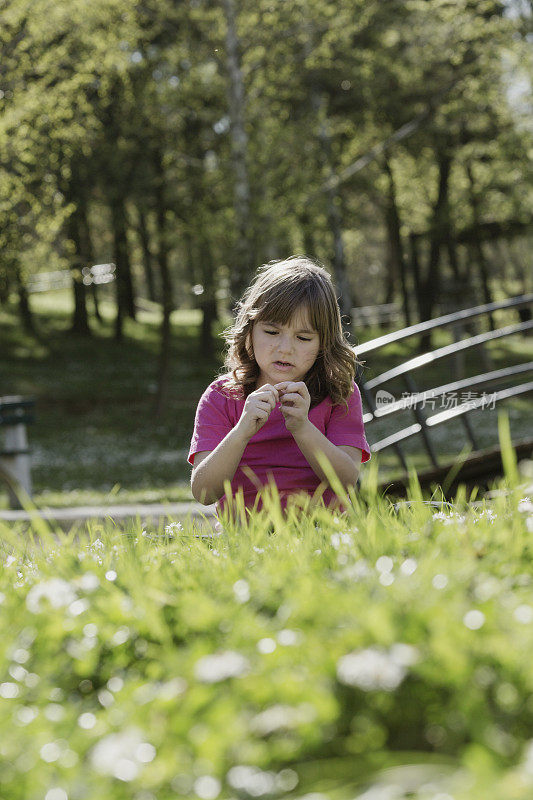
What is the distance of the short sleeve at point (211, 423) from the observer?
3.58m

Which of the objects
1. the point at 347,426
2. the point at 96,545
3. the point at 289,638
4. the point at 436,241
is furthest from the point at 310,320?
the point at 436,241

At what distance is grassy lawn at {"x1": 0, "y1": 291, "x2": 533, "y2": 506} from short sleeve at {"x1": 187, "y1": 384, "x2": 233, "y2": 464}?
2943 mm

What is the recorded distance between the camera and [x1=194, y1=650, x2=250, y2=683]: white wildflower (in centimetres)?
142

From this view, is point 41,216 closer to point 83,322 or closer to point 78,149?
point 78,149

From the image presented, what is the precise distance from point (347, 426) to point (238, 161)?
13.8m

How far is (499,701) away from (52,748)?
0.69 meters

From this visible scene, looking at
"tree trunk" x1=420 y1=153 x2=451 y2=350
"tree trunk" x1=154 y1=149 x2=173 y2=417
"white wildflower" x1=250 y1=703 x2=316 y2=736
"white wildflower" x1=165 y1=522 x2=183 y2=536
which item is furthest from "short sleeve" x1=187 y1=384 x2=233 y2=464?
"tree trunk" x1=420 y1=153 x2=451 y2=350

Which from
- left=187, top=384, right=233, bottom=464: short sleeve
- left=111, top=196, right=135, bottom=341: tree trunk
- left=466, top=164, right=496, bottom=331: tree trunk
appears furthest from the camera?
left=466, top=164, right=496, bottom=331: tree trunk

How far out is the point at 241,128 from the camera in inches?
648

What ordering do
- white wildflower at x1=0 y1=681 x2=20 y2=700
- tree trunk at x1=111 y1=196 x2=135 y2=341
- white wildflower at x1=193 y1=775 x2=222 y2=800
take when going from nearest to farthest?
white wildflower at x1=193 y1=775 x2=222 y2=800 → white wildflower at x1=0 y1=681 x2=20 y2=700 → tree trunk at x1=111 y1=196 x2=135 y2=341

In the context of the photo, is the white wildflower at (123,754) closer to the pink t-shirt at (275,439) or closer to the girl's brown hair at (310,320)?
the pink t-shirt at (275,439)

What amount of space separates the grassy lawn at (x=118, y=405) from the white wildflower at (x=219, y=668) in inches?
200

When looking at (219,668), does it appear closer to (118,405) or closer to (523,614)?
(523,614)

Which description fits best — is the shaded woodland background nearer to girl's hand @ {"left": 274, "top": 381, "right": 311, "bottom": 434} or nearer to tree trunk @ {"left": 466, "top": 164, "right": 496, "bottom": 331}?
tree trunk @ {"left": 466, "top": 164, "right": 496, "bottom": 331}
